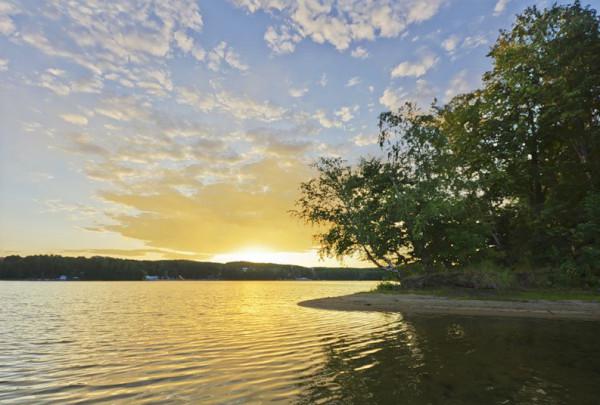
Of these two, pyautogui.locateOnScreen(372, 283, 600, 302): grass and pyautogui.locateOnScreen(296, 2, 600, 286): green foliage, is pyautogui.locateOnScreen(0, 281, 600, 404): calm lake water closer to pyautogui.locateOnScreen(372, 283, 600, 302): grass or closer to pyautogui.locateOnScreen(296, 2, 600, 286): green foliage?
pyautogui.locateOnScreen(372, 283, 600, 302): grass

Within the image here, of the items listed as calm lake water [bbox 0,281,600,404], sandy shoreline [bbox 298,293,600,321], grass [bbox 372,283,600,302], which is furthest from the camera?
grass [bbox 372,283,600,302]

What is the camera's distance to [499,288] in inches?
1375

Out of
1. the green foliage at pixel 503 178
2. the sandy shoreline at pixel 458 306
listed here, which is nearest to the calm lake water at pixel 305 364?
the sandy shoreline at pixel 458 306

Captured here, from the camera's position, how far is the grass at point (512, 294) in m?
30.5

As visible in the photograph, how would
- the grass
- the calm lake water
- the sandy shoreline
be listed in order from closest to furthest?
the calm lake water
the sandy shoreline
the grass

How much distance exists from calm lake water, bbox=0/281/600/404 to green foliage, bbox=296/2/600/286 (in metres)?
18.5

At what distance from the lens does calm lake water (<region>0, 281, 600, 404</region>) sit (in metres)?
9.02

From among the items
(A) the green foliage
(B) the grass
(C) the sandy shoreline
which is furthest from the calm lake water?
(A) the green foliage

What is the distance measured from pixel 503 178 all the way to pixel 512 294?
15.4m

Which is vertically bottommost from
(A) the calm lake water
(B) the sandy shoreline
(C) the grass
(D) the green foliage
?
(A) the calm lake water

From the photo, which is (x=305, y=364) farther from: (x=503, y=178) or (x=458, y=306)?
(x=503, y=178)

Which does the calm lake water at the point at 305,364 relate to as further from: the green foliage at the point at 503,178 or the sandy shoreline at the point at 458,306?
the green foliage at the point at 503,178

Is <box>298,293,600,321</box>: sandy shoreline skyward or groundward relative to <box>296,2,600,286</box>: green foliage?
groundward

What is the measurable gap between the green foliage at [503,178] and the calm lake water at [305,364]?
18545mm
